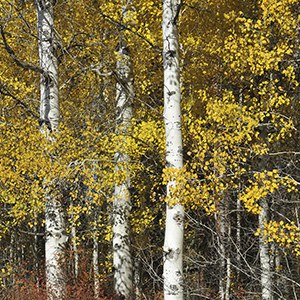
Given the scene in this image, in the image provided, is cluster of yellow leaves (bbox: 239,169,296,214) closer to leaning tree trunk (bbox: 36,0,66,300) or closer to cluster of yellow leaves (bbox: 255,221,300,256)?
cluster of yellow leaves (bbox: 255,221,300,256)

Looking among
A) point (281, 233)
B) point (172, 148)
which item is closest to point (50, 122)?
point (172, 148)

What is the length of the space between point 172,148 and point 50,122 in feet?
8.14

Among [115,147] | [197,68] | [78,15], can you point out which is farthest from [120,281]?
[78,15]

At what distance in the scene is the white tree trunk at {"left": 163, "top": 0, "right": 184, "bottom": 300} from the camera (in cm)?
502

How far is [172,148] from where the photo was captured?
5289mm

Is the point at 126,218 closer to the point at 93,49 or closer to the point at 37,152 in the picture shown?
the point at 37,152

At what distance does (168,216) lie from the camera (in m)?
5.17

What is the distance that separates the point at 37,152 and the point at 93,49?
9.72ft

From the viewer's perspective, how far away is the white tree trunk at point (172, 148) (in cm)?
502

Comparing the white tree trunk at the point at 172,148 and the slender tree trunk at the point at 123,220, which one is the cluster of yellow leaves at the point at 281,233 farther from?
the slender tree trunk at the point at 123,220

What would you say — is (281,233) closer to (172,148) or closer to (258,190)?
(258,190)

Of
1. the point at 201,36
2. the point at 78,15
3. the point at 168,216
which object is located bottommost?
the point at 168,216

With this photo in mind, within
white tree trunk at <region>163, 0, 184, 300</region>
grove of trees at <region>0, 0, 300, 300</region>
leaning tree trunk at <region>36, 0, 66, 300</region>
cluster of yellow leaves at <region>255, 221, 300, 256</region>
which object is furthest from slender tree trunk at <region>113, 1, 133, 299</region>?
cluster of yellow leaves at <region>255, 221, 300, 256</region>

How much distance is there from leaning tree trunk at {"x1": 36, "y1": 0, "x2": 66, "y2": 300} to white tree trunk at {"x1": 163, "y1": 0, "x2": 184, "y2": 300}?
209 cm
